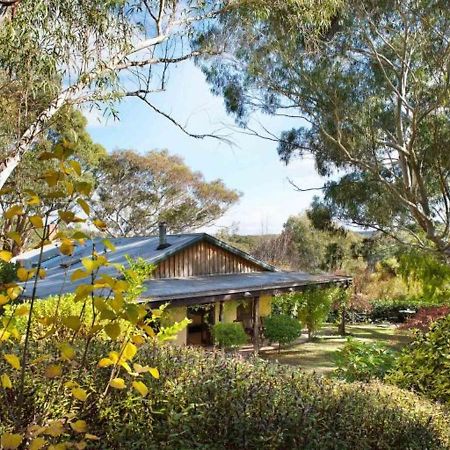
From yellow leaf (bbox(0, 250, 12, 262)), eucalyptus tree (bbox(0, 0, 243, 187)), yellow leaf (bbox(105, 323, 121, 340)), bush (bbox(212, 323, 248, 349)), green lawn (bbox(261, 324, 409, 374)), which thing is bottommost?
green lawn (bbox(261, 324, 409, 374))

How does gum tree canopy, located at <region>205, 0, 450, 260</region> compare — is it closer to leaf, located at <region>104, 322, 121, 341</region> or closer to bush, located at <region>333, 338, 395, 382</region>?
bush, located at <region>333, 338, 395, 382</region>

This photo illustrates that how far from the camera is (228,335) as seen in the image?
47.5 feet

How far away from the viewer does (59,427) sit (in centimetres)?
181

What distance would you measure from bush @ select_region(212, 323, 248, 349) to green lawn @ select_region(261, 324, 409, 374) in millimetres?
1391

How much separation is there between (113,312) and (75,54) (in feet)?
21.8

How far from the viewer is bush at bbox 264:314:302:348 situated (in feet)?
53.1

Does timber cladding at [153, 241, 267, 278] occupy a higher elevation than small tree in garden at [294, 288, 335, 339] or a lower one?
higher

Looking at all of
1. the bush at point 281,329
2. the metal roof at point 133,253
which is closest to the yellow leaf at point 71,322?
the metal roof at point 133,253

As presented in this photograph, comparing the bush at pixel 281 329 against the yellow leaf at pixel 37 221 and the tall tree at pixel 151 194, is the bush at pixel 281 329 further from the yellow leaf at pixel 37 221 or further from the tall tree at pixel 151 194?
the tall tree at pixel 151 194

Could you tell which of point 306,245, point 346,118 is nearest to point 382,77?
point 346,118

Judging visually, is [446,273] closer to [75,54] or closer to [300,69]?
[300,69]

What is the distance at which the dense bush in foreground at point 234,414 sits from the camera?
123 inches

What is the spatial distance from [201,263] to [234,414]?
44.0 feet

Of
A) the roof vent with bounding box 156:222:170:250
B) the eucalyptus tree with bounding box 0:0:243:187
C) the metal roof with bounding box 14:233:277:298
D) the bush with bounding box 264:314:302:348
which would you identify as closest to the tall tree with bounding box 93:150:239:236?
the metal roof with bounding box 14:233:277:298
